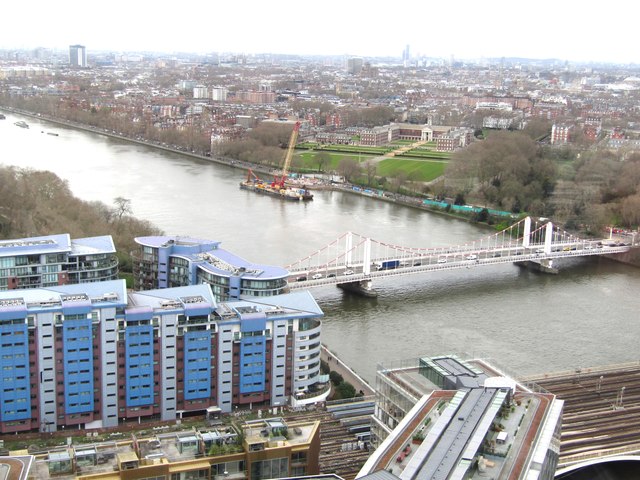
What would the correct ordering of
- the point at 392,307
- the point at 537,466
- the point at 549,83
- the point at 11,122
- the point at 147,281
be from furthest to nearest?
the point at 549,83
the point at 11,122
the point at 392,307
the point at 147,281
the point at 537,466

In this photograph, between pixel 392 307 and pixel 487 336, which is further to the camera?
pixel 392 307

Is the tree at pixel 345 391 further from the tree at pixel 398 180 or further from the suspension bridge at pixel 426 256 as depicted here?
the tree at pixel 398 180

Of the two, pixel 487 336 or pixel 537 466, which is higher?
pixel 537 466

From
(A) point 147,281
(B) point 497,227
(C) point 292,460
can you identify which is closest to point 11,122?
(B) point 497,227

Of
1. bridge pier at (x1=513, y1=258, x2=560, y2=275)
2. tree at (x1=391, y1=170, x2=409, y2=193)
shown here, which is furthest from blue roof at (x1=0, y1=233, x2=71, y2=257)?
tree at (x1=391, y1=170, x2=409, y2=193)

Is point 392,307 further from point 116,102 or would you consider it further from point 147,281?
point 116,102

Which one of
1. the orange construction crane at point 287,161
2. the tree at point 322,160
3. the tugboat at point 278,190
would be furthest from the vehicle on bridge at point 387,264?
the tree at point 322,160
